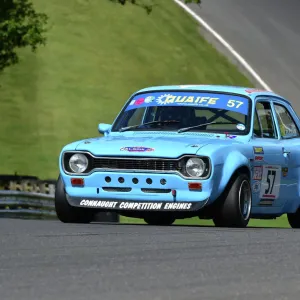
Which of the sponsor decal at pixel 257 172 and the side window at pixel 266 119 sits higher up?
the side window at pixel 266 119

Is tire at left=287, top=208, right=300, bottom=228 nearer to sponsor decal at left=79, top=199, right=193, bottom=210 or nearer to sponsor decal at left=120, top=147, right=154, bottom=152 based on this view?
sponsor decal at left=79, top=199, right=193, bottom=210

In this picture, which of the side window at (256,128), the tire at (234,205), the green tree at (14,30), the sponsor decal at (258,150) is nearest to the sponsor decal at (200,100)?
the side window at (256,128)

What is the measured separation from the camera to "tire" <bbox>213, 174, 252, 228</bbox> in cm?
1268

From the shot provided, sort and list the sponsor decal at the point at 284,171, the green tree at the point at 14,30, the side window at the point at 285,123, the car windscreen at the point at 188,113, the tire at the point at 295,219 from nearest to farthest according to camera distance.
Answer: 1. the car windscreen at the point at 188,113
2. the sponsor decal at the point at 284,171
3. the side window at the point at 285,123
4. the tire at the point at 295,219
5. the green tree at the point at 14,30

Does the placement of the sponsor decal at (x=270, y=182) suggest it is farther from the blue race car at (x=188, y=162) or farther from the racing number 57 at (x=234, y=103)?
the racing number 57 at (x=234, y=103)

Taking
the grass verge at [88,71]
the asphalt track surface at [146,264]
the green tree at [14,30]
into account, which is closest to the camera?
the asphalt track surface at [146,264]

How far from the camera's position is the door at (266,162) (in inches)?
531

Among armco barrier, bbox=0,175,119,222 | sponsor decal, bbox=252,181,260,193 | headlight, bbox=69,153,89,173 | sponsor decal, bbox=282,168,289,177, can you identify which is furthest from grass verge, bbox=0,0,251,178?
headlight, bbox=69,153,89,173

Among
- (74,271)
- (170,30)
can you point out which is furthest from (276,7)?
(74,271)

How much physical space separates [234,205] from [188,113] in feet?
5.32

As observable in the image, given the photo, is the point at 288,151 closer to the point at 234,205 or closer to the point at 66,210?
the point at 234,205

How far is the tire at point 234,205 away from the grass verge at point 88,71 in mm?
25606

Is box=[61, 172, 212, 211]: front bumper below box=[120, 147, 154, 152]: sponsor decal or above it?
below

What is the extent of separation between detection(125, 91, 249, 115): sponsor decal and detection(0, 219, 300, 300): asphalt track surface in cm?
235
